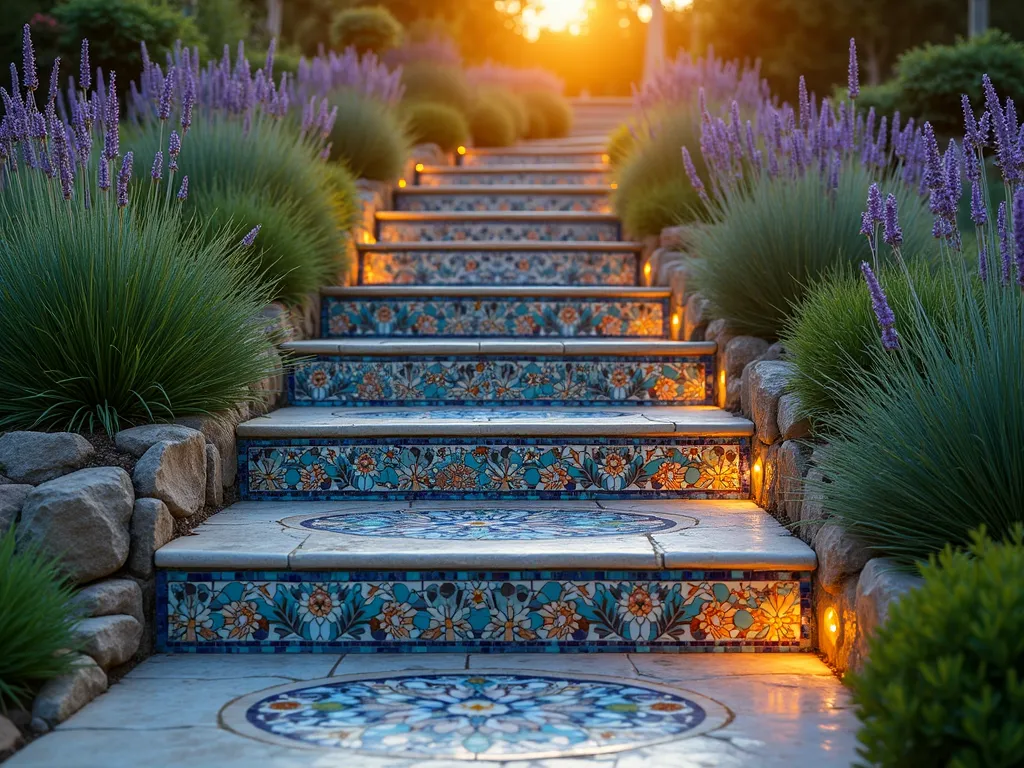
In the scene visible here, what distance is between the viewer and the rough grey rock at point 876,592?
271cm

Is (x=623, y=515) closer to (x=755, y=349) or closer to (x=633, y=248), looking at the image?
(x=755, y=349)

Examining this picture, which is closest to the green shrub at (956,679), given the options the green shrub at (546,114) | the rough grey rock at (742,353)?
the rough grey rock at (742,353)

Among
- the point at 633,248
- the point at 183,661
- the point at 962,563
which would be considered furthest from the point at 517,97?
the point at 962,563

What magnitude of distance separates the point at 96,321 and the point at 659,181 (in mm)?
3836

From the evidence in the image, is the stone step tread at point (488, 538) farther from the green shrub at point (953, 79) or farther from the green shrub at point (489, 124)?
the green shrub at point (489, 124)

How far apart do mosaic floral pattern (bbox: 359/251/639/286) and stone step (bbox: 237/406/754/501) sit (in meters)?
2.31

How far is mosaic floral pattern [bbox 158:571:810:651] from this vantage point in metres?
3.30

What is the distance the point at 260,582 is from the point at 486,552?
2.04 ft

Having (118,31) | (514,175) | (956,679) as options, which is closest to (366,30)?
(514,175)

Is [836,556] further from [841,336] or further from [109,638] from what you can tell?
[109,638]

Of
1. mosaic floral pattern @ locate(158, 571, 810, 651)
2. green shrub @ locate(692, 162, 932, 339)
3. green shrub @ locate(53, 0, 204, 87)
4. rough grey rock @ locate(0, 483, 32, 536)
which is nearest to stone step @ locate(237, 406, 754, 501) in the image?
green shrub @ locate(692, 162, 932, 339)

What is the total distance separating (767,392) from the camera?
159 inches

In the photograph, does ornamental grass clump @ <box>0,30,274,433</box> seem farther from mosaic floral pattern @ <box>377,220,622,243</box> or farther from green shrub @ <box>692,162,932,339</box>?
mosaic floral pattern @ <box>377,220,622,243</box>

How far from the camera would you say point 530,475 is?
4.21 metres
